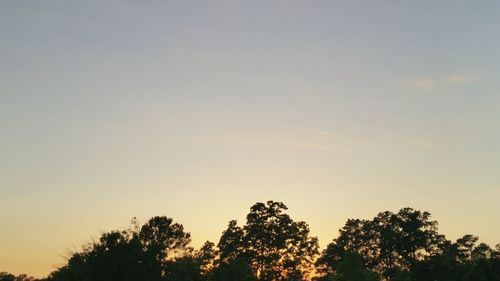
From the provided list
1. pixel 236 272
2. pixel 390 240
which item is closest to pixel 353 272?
pixel 236 272

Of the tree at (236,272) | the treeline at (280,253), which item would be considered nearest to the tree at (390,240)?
the treeline at (280,253)

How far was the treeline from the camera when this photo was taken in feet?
163

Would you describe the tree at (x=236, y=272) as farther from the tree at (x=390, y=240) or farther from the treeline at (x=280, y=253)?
the tree at (x=390, y=240)

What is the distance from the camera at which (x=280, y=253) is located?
7131 centimetres

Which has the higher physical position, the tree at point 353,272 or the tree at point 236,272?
the tree at point 236,272

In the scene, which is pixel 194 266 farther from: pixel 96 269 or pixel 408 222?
pixel 408 222

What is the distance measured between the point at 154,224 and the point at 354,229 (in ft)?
143

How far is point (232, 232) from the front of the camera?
7394 centimetres

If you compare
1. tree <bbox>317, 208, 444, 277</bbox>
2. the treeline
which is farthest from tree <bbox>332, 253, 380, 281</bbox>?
tree <bbox>317, 208, 444, 277</bbox>

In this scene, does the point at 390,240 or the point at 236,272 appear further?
the point at 390,240

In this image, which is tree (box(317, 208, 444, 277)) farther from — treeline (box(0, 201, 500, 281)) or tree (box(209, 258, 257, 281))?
tree (box(209, 258, 257, 281))

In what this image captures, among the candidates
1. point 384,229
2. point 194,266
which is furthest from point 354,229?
point 194,266

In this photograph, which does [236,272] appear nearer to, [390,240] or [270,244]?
[270,244]

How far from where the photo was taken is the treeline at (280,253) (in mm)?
49750
